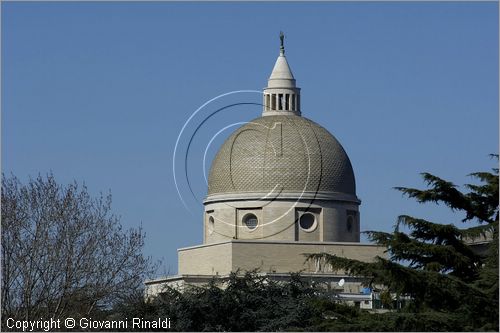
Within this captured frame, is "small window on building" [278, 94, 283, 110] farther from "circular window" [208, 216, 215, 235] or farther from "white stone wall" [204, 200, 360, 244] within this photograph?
"circular window" [208, 216, 215, 235]

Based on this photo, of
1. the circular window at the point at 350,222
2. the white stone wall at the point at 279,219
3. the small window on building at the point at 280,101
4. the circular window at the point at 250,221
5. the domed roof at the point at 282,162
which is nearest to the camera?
the white stone wall at the point at 279,219

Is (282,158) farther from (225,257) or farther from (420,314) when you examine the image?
(420,314)

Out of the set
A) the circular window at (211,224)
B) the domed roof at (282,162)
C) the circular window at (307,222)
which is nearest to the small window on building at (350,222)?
the domed roof at (282,162)

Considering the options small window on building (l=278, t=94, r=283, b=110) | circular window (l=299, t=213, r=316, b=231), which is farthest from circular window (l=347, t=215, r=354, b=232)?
small window on building (l=278, t=94, r=283, b=110)

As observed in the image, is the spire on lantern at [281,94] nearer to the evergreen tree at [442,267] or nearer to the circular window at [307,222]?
the circular window at [307,222]

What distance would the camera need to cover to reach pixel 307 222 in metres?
84.0

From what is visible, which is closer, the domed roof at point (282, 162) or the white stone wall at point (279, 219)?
the white stone wall at point (279, 219)

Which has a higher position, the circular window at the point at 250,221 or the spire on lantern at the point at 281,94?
the spire on lantern at the point at 281,94

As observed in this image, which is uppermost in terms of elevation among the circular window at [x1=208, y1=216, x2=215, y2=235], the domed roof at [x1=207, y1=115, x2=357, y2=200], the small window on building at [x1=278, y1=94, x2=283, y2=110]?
the small window on building at [x1=278, y1=94, x2=283, y2=110]

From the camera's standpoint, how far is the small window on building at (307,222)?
83688mm

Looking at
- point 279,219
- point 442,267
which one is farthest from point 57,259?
point 279,219

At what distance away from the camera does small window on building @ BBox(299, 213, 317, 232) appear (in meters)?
83.7

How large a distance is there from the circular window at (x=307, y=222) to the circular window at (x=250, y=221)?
211cm

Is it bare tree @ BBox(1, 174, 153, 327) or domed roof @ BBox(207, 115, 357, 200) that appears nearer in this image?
bare tree @ BBox(1, 174, 153, 327)
